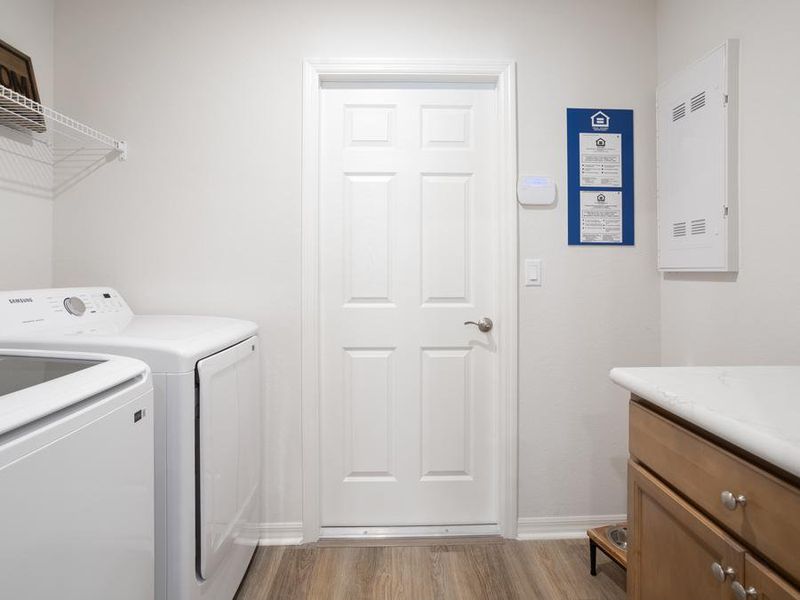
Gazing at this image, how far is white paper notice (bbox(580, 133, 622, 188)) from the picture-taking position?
180cm

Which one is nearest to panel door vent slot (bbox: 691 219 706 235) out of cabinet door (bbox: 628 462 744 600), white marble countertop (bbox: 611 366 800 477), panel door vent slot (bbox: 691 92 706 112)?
panel door vent slot (bbox: 691 92 706 112)

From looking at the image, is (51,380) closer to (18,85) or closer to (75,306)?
(75,306)

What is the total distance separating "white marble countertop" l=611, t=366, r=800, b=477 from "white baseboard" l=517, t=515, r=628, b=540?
42.7 inches

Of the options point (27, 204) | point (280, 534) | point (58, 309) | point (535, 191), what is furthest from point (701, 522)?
point (27, 204)

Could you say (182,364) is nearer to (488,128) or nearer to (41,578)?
(41,578)

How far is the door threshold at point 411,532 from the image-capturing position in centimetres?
181

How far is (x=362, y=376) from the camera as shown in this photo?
184 centimetres

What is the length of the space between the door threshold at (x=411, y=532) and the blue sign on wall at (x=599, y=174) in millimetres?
1327

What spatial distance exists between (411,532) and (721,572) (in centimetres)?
133

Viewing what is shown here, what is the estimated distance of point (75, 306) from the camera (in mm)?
1470

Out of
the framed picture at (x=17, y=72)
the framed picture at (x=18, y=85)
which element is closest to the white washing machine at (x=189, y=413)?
the framed picture at (x=18, y=85)

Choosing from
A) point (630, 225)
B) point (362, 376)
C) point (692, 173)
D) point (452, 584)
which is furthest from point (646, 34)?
point (452, 584)

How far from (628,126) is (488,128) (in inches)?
23.8

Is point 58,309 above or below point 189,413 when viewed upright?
above
